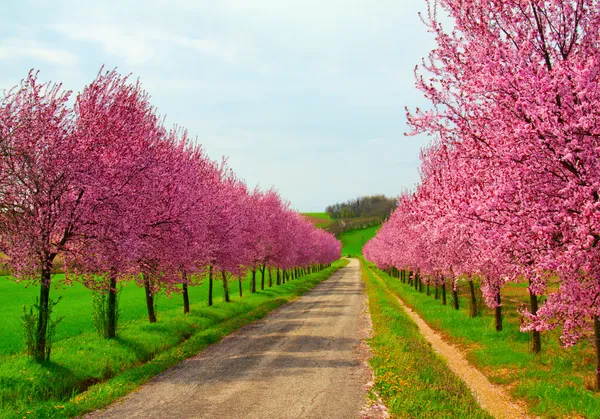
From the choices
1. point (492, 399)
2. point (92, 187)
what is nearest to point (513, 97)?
point (492, 399)

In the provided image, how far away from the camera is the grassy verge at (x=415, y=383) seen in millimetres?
9719

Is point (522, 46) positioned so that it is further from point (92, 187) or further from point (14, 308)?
point (14, 308)

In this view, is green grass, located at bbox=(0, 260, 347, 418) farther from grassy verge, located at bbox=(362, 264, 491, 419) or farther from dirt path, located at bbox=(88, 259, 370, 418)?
grassy verge, located at bbox=(362, 264, 491, 419)

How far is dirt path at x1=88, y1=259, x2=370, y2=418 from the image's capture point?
9.86 m

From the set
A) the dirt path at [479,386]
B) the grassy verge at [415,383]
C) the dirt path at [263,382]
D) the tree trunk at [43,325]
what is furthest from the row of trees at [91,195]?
the dirt path at [479,386]

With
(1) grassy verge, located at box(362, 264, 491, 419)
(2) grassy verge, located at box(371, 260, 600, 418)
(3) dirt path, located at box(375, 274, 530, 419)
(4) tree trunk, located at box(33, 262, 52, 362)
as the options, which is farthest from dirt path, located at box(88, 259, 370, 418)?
(2) grassy verge, located at box(371, 260, 600, 418)

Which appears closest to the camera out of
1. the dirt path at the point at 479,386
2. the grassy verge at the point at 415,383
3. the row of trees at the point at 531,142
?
the row of trees at the point at 531,142

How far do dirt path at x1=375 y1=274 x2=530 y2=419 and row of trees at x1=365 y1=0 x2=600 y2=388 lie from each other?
2.39 metres

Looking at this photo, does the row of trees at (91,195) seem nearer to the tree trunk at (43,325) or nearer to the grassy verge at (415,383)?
the tree trunk at (43,325)

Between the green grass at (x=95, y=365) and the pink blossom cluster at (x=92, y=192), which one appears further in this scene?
the pink blossom cluster at (x=92, y=192)

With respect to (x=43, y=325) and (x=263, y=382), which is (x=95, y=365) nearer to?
(x=43, y=325)

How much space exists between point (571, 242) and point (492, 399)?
544cm

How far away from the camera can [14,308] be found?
1347 inches

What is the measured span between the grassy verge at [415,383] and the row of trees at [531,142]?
2626 millimetres
